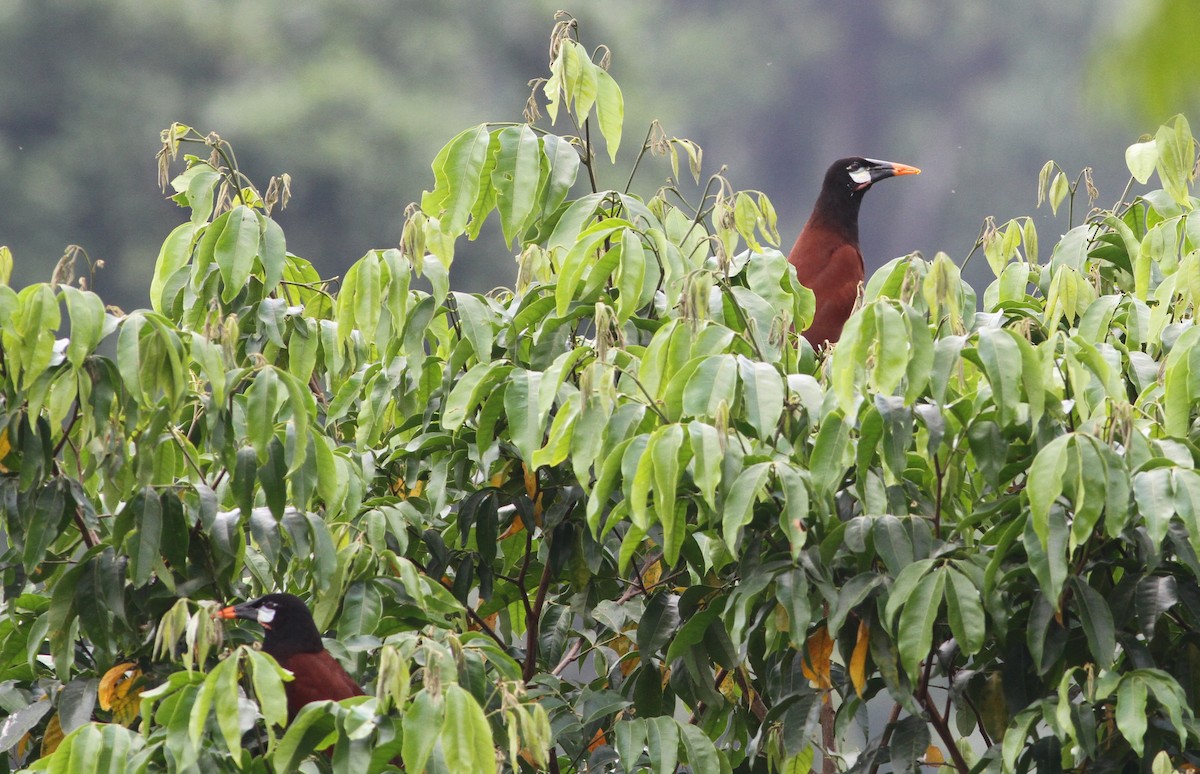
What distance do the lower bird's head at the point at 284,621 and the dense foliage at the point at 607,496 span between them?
0.07 metres

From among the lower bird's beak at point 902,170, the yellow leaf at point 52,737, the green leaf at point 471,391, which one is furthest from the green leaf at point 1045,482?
the lower bird's beak at point 902,170

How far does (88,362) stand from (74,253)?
16 centimetres

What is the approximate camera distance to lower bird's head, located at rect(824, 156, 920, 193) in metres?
4.14

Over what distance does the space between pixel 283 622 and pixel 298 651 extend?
83 mm

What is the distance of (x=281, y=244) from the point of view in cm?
239

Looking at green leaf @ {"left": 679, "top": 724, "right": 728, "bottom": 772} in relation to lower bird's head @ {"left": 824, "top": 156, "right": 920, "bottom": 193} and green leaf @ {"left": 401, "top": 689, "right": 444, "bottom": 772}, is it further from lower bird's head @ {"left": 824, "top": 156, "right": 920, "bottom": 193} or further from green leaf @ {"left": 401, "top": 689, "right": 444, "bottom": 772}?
lower bird's head @ {"left": 824, "top": 156, "right": 920, "bottom": 193}

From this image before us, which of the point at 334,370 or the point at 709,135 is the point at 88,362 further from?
the point at 709,135

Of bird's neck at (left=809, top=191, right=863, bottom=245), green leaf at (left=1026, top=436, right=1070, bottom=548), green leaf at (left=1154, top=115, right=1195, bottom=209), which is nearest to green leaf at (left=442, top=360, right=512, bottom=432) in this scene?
green leaf at (left=1026, top=436, right=1070, bottom=548)

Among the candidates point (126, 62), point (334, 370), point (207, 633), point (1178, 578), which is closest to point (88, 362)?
point (207, 633)

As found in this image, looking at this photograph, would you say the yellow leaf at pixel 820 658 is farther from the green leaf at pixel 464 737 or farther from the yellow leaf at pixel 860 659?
the green leaf at pixel 464 737

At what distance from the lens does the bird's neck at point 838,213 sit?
4.05m

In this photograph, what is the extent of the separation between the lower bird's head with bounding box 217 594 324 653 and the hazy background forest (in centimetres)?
897

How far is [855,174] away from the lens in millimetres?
4184

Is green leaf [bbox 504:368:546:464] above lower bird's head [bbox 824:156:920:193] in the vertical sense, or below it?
below
